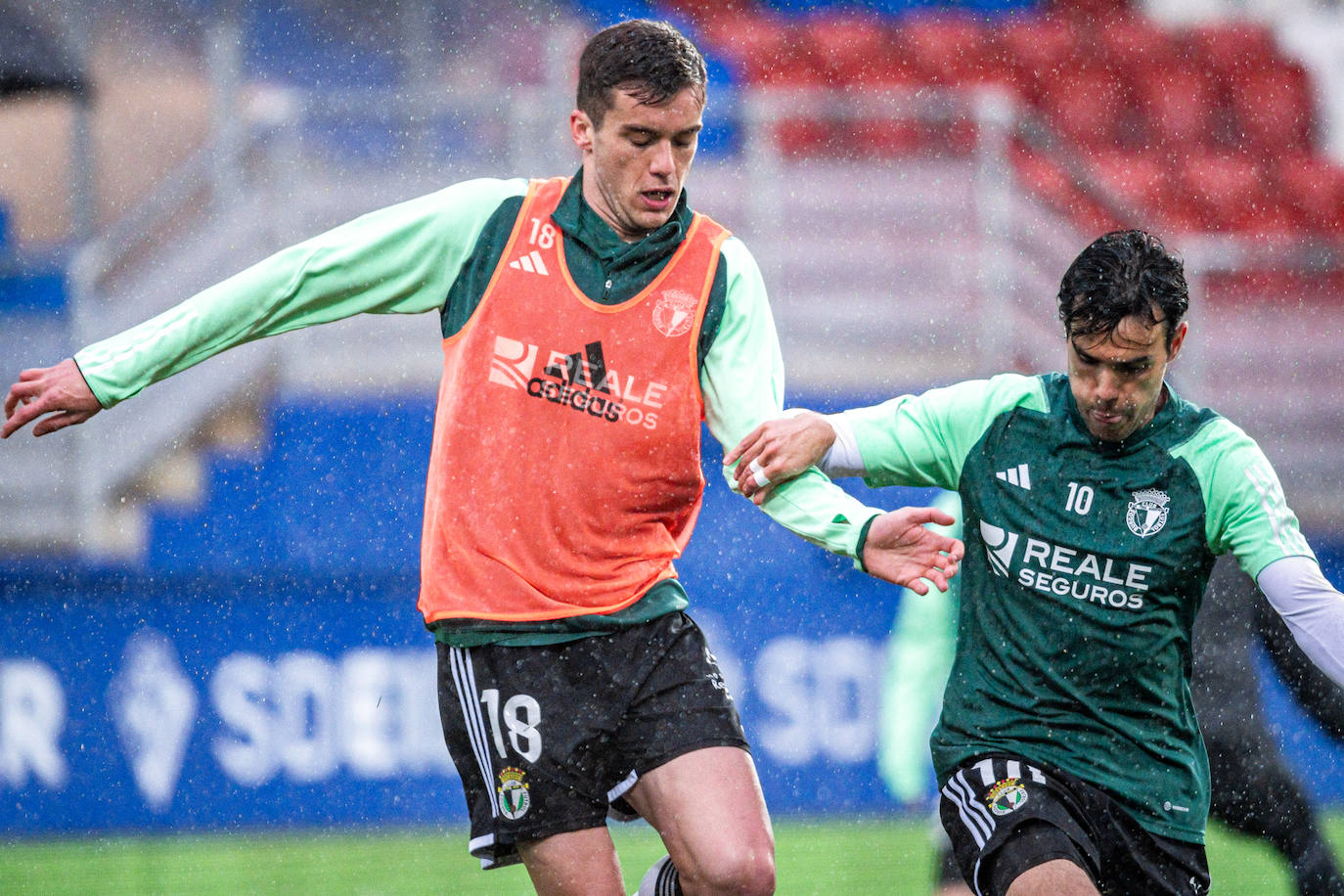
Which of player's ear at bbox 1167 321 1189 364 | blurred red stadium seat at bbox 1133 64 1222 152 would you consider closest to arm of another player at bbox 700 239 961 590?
player's ear at bbox 1167 321 1189 364

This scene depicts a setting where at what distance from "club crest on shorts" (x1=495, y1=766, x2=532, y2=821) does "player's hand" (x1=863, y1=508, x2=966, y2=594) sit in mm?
845

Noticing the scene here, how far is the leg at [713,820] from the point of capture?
128 inches

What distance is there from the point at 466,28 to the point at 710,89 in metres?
2.01

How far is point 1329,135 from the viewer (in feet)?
39.6

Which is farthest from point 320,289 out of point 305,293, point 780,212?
point 780,212

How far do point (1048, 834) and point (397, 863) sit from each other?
4070 millimetres

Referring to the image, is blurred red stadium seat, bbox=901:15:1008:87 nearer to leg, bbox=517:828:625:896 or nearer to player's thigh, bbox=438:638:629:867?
player's thigh, bbox=438:638:629:867

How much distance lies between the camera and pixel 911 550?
10.9ft

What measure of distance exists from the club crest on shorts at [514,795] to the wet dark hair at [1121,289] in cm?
145

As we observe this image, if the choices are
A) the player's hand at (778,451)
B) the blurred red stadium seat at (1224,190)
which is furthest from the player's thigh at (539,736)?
the blurred red stadium seat at (1224,190)

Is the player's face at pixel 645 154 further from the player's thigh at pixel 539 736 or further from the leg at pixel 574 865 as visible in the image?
the leg at pixel 574 865

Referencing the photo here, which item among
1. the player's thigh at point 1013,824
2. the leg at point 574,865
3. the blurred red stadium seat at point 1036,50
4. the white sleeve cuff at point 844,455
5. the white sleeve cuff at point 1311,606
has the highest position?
the blurred red stadium seat at point 1036,50

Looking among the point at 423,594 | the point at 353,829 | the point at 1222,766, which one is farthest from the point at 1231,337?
the point at 423,594

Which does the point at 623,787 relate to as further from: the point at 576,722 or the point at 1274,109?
the point at 1274,109
